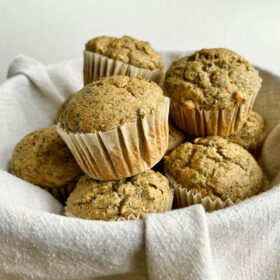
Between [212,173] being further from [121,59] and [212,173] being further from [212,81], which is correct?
[121,59]

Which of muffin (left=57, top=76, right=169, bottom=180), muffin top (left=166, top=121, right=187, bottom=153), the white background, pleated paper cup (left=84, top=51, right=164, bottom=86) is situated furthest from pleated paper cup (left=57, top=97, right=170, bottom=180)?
the white background

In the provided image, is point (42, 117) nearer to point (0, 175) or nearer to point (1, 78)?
point (0, 175)

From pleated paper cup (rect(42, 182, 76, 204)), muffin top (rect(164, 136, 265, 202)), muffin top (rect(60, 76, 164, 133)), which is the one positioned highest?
muffin top (rect(60, 76, 164, 133))

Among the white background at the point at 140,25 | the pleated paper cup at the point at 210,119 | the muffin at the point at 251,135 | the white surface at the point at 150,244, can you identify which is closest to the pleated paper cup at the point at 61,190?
the white surface at the point at 150,244

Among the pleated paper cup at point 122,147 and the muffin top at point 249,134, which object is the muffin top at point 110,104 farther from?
the muffin top at point 249,134

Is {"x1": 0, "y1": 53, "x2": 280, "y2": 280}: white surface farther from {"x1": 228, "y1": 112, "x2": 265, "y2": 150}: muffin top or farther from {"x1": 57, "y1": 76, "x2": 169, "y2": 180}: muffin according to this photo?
{"x1": 228, "y1": 112, "x2": 265, "y2": 150}: muffin top

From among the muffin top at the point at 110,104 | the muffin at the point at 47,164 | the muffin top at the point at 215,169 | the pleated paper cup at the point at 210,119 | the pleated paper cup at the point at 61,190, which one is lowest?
the pleated paper cup at the point at 61,190

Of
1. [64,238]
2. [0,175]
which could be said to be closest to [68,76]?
[0,175]
